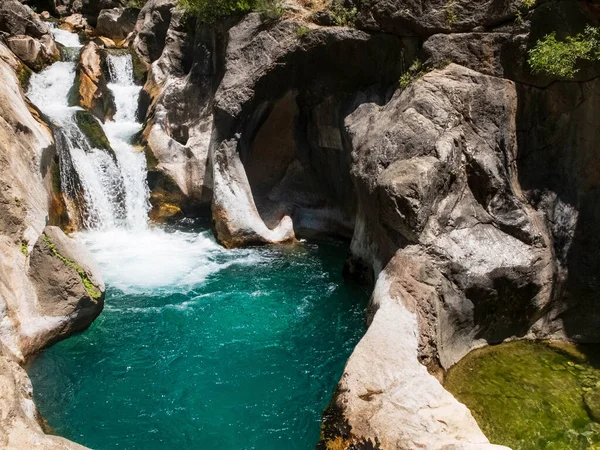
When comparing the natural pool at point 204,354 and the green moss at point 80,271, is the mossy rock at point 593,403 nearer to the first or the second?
the natural pool at point 204,354

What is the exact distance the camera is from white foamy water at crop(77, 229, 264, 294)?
11.4 metres

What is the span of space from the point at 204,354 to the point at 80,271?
2.93m

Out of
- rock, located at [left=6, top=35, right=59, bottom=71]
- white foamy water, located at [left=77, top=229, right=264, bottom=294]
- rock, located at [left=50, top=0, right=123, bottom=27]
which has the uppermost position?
rock, located at [left=50, top=0, right=123, bottom=27]

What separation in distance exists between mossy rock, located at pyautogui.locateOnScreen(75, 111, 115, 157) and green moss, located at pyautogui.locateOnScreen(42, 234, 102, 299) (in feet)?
19.8

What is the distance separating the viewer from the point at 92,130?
1491 cm

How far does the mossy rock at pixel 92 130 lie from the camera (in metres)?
14.6

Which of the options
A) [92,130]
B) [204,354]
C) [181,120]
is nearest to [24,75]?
[92,130]

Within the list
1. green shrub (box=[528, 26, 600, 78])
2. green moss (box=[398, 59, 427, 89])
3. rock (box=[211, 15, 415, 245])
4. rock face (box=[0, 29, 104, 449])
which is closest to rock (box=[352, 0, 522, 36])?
rock (box=[211, 15, 415, 245])

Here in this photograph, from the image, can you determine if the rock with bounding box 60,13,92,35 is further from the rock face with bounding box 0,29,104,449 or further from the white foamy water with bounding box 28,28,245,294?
the rock face with bounding box 0,29,104,449

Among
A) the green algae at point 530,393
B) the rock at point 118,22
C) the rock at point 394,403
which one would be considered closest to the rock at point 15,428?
the rock at point 394,403

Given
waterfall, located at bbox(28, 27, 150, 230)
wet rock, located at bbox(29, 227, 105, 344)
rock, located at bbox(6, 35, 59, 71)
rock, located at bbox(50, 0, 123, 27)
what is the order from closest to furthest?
1. wet rock, located at bbox(29, 227, 105, 344)
2. waterfall, located at bbox(28, 27, 150, 230)
3. rock, located at bbox(6, 35, 59, 71)
4. rock, located at bbox(50, 0, 123, 27)

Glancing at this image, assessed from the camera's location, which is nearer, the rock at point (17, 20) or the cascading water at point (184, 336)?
the cascading water at point (184, 336)

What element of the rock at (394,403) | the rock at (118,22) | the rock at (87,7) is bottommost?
the rock at (394,403)

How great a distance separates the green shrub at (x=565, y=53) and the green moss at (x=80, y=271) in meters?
9.14
